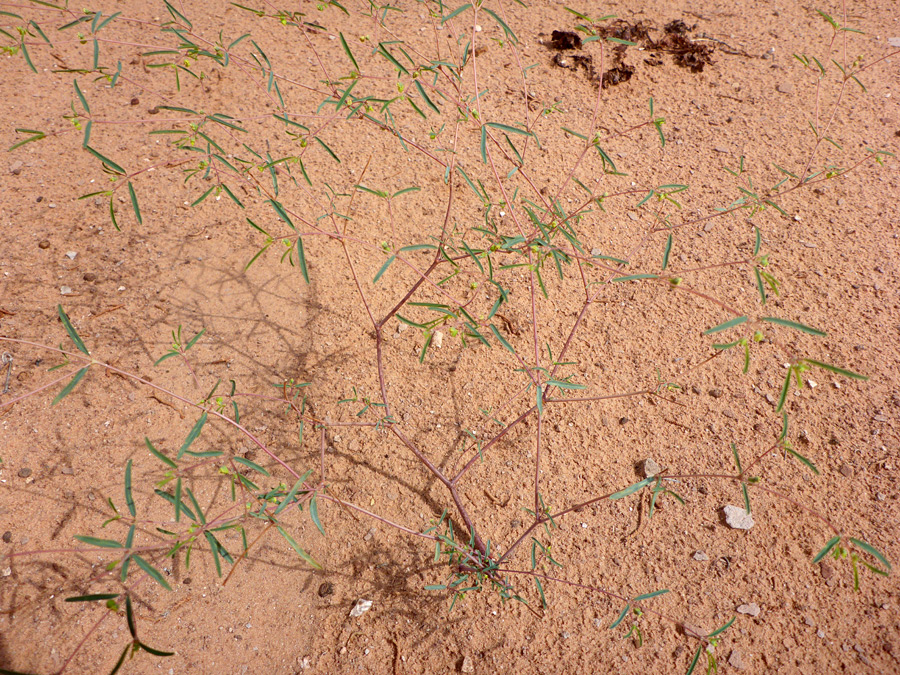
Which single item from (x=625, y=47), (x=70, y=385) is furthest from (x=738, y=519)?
(x=625, y=47)

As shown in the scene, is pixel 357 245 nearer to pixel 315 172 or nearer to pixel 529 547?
pixel 315 172

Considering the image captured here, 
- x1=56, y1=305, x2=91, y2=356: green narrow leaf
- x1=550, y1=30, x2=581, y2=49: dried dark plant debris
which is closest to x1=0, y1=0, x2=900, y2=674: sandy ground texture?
x1=550, y1=30, x2=581, y2=49: dried dark plant debris

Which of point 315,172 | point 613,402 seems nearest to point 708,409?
point 613,402

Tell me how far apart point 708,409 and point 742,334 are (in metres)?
0.38

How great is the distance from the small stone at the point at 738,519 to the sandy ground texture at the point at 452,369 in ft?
0.06

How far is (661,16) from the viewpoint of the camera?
3053 mm

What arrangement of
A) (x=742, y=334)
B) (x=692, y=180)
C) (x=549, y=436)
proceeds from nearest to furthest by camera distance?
(x=549, y=436) < (x=742, y=334) < (x=692, y=180)

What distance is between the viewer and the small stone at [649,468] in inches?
71.2

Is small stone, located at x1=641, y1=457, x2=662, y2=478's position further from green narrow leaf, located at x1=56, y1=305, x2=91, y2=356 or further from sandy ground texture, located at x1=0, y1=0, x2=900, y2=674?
green narrow leaf, located at x1=56, y1=305, x2=91, y2=356

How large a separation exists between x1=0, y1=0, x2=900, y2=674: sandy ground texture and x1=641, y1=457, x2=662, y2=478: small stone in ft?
0.07

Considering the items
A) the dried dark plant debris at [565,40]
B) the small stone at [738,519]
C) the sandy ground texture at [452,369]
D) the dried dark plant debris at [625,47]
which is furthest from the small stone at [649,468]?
the dried dark plant debris at [565,40]

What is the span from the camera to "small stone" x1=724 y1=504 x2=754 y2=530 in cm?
170

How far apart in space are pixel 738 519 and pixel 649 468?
31 cm

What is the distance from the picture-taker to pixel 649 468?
182 centimetres
